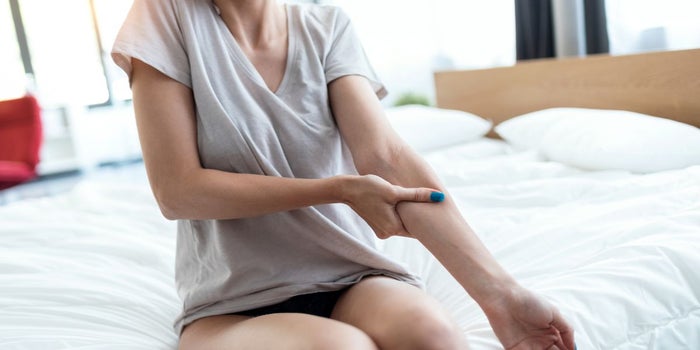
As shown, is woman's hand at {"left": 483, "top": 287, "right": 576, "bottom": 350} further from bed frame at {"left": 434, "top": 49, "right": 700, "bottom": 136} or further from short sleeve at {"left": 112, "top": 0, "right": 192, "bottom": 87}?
bed frame at {"left": 434, "top": 49, "right": 700, "bottom": 136}

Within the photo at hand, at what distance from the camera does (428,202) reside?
88 centimetres

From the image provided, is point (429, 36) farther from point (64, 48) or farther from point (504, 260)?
point (64, 48)

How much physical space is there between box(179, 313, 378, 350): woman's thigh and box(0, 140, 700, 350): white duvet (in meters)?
0.18

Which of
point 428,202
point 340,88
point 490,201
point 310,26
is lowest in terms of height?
point 490,201

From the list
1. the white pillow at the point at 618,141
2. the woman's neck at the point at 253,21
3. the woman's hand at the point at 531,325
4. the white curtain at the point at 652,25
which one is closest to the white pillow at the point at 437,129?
the white pillow at the point at 618,141

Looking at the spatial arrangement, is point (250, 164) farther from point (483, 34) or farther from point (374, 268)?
point (483, 34)

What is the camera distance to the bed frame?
5.52 ft

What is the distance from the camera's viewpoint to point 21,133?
339 cm

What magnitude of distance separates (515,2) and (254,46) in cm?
215

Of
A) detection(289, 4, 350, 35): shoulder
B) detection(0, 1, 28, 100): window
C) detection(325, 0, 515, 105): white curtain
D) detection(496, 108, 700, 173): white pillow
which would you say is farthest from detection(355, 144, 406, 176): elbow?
detection(0, 1, 28, 100): window

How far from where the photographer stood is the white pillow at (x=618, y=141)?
1514mm

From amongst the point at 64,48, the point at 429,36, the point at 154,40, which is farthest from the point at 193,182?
the point at 64,48

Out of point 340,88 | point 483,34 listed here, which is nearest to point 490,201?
point 340,88

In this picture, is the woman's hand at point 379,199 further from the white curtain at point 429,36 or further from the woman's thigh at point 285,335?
the white curtain at point 429,36
